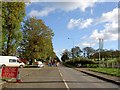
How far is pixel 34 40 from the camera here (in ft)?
310

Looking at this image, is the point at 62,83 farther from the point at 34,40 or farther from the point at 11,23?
the point at 34,40

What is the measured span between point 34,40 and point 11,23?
3868cm

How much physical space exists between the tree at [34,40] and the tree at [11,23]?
85.8 ft

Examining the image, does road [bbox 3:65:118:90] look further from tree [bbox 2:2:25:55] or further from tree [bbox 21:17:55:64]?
tree [bbox 21:17:55:64]

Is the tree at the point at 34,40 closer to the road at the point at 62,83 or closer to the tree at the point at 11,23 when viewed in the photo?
the tree at the point at 11,23

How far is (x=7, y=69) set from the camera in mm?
25125

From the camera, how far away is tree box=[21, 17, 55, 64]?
93875mm

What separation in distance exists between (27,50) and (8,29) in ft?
116

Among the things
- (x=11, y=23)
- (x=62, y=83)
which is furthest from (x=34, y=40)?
(x=62, y=83)

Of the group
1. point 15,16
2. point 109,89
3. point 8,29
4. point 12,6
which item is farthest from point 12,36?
point 109,89

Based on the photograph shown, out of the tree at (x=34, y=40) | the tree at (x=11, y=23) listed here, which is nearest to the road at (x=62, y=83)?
the tree at (x=11, y=23)

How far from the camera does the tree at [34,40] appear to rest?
93875mm

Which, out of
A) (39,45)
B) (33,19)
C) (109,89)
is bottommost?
(109,89)

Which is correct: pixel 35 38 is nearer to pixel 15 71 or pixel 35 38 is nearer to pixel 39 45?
pixel 39 45
